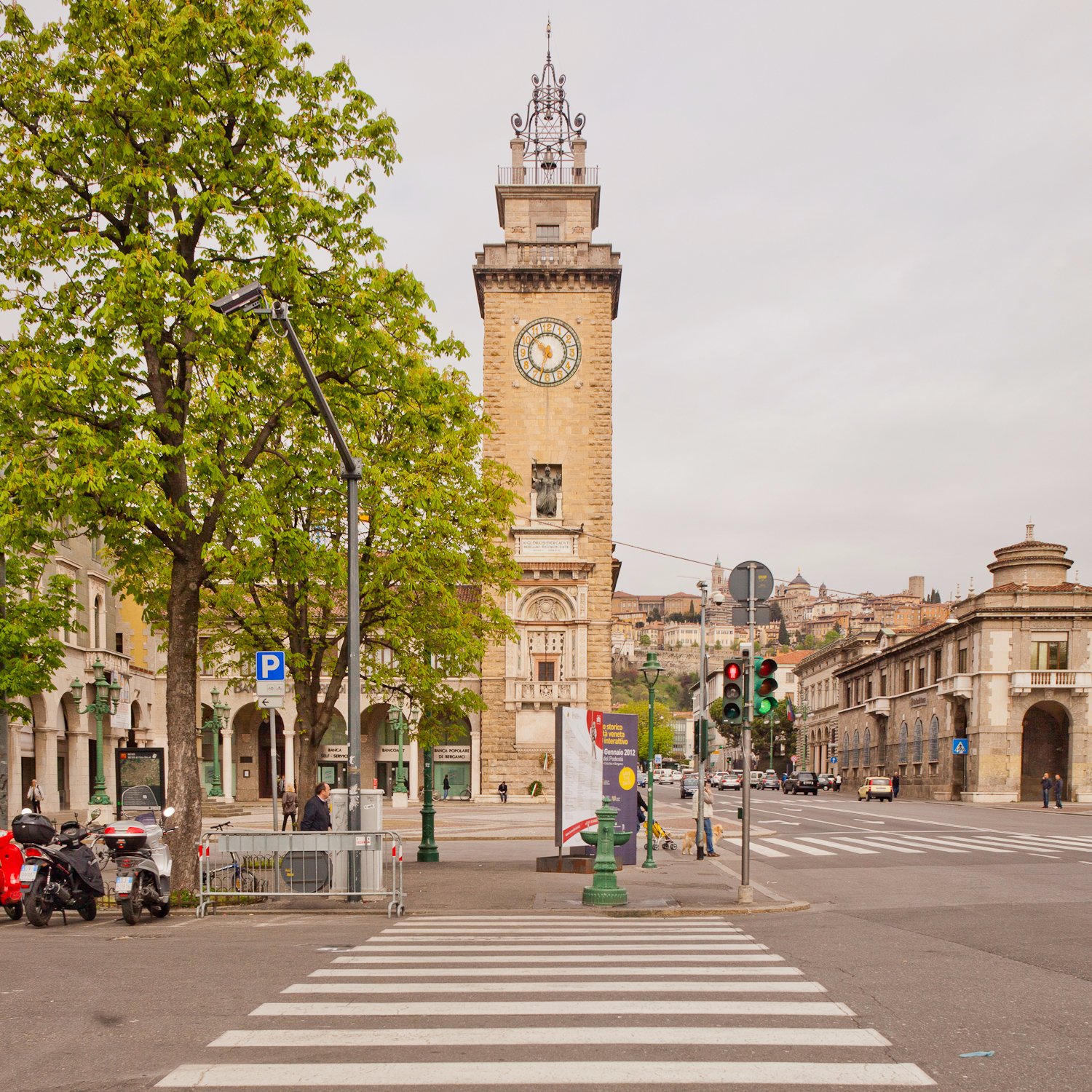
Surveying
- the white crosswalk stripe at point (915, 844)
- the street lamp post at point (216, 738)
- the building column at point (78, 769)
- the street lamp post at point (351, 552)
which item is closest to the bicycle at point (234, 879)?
the street lamp post at point (351, 552)

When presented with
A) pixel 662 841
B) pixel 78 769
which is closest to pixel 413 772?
pixel 78 769

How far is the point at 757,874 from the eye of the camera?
20.0 m

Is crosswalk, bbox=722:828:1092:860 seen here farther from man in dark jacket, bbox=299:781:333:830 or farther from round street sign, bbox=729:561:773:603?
man in dark jacket, bbox=299:781:333:830

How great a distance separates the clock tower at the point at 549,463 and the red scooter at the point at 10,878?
45319mm

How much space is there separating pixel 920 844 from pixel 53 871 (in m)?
19.8

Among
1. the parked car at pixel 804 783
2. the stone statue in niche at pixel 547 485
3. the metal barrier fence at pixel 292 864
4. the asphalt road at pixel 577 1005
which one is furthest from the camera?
the parked car at pixel 804 783

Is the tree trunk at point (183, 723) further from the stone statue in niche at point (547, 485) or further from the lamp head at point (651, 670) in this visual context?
the stone statue in niche at point (547, 485)

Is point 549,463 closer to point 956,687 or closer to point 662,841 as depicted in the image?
point 956,687

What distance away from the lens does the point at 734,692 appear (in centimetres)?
1584

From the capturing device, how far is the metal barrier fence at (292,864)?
14656mm

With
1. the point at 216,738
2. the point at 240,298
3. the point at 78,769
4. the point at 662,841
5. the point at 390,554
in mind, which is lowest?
the point at 216,738

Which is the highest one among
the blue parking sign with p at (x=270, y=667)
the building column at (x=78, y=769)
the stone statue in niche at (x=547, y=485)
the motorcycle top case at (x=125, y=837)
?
the stone statue in niche at (x=547, y=485)

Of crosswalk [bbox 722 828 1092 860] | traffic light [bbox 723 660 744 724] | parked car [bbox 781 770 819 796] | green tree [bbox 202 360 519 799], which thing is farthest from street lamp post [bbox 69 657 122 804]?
parked car [bbox 781 770 819 796]

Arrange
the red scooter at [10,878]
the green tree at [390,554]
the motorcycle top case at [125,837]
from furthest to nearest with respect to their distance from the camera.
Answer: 1. the green tree at [390,554]
2. the red scooter at [10,878]
3. the motorcycle top case at [125,837]
